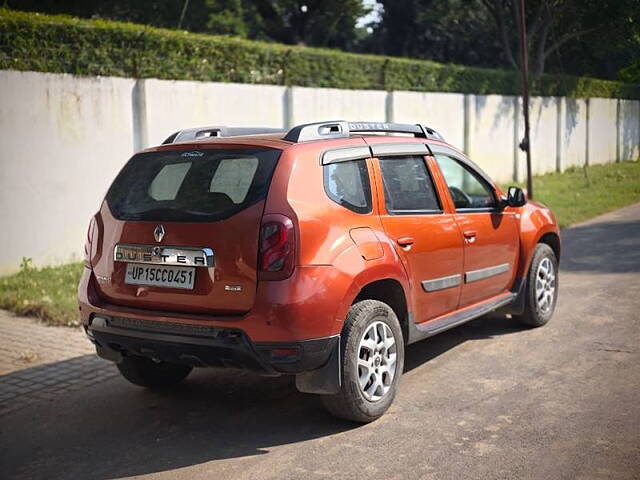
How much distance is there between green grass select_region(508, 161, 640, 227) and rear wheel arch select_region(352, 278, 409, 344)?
938 cm

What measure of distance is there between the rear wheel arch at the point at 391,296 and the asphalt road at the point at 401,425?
1.73ft

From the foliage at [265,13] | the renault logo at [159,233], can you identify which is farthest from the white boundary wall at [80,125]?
the foliage at [265,13]

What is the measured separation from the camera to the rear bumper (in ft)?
15.0

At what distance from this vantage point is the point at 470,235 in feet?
20.4

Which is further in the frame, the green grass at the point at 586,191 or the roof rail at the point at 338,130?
the green grass at the point at 586,191

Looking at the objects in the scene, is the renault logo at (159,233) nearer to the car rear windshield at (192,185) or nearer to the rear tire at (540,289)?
the car rear windshield at (192,185)

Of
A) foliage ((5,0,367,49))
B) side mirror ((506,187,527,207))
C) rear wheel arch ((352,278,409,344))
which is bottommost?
rear wheel arch ((352,278,409,344))

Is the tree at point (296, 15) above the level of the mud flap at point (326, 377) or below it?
above

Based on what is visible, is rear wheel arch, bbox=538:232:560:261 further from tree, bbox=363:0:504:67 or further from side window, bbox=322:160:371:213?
tree, bbox=363:0:504:67

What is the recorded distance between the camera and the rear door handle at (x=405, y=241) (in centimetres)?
538

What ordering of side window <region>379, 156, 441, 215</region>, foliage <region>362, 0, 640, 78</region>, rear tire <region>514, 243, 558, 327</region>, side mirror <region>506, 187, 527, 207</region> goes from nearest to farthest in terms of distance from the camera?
side window <region>379, 156, 441, 215</region>, side mirror <region>506, 187, 527, 207</region>, rear tire <region>514, 243, 558, 327</region>, foliage <region>362, 0, 640, 78</region>

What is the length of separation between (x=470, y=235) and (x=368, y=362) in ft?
5.53

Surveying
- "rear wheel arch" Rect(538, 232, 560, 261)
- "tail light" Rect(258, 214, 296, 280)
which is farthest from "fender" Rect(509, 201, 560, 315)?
"tail light" Rect(258, 214, 296, 280)

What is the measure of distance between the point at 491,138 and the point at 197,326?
59.0 feet
